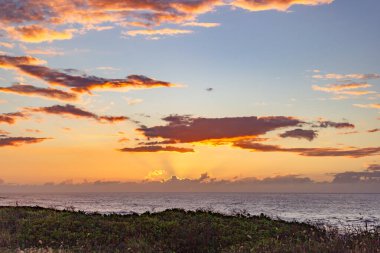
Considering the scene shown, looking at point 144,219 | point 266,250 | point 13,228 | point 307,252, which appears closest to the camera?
point 307,252

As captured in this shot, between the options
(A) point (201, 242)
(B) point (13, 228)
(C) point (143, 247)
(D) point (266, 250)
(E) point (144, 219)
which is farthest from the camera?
(E) point (144, 219)

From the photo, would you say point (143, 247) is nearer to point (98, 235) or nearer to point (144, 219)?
point (98, 235)

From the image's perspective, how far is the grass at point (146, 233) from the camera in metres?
20.1

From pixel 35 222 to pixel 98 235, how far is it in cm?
462

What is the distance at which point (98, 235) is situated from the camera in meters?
22.6

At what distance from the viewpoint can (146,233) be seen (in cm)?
2302

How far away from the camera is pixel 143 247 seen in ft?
65.6

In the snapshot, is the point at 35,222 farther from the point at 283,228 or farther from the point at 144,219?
the point at 283,228

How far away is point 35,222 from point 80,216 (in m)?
3.03

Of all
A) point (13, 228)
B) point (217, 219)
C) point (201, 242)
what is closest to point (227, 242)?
point (201, 242)

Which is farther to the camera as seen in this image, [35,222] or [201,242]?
[35,222]

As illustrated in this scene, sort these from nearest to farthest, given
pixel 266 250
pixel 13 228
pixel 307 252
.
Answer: pixel 307 252
pixel 266 250
pixel 13 228

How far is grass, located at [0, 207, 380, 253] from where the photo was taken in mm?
20078

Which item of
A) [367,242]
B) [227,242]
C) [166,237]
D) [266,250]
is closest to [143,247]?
[166,237]
